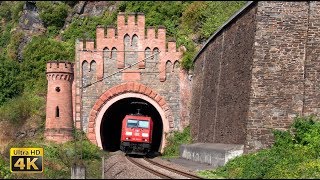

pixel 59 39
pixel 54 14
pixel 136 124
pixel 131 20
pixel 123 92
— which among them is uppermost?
pixel 54 14

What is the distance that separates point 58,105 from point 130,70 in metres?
4.68

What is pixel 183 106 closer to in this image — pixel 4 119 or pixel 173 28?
pixel 173 28

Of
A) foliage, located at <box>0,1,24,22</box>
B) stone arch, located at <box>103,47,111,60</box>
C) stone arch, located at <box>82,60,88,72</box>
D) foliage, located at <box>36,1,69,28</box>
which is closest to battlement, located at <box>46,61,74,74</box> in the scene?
stone arch, located at <box>82,60,88,72</box>

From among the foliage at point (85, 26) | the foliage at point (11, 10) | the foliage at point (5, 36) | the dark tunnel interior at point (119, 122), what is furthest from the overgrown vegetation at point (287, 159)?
the foliage at point (11, 10)

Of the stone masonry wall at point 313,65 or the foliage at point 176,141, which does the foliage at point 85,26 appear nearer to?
the foliage at point 176,141

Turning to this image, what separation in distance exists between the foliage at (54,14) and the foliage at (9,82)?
555cm

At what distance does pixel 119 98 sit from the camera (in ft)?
99.7

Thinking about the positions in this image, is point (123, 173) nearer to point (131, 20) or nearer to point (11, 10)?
point (131, 20)

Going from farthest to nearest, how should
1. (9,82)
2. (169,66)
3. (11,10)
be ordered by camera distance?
(11,10), (9,82), (169,66)

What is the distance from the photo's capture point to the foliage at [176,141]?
95.3 ft

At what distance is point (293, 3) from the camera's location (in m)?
18.9

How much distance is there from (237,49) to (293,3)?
3.17 m

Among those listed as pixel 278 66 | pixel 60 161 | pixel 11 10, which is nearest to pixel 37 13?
pixel 11 10

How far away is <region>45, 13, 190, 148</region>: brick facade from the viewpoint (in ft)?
99.0
